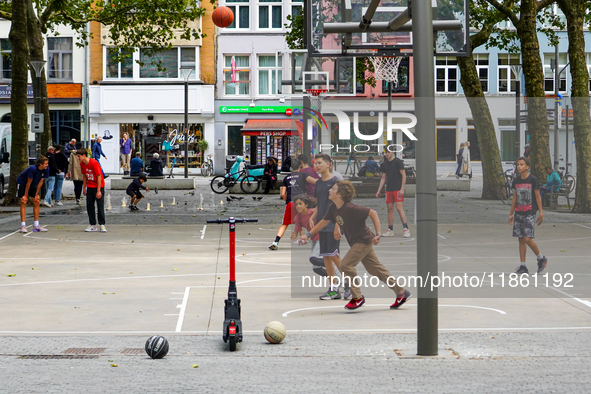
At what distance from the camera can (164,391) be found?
19.0 feet

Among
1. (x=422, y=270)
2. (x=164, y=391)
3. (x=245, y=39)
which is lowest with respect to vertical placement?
(x=164, y=391)

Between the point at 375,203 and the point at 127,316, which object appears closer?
the point at 127,316

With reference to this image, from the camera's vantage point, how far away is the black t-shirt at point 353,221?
9.02 meters

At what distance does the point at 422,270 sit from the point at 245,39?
39.7 metres

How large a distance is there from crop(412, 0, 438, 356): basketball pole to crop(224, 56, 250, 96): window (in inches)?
1524

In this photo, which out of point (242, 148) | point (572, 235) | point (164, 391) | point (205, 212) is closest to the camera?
point (164, 391)

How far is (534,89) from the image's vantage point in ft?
74.3

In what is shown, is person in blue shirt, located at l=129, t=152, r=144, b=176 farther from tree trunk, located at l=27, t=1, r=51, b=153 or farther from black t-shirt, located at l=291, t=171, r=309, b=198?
black t-shirt, located at l=291, t=171, r=309, b=198

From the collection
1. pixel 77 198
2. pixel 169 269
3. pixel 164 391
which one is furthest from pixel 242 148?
pixel 164 391

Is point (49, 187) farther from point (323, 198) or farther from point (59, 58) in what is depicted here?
point (59, 58)

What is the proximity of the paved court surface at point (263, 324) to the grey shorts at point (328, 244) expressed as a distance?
591 mm

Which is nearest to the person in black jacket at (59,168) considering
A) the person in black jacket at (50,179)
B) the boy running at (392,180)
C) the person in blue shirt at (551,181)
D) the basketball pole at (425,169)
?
the person in black jacket at (50,179)

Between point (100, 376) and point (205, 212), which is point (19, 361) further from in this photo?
point (205, 212)

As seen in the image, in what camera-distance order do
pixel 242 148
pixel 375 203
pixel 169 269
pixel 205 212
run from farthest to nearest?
1. pixel 242 148
2. pixel 205 212
3. pixel 169 269
4. pixel 375 203
